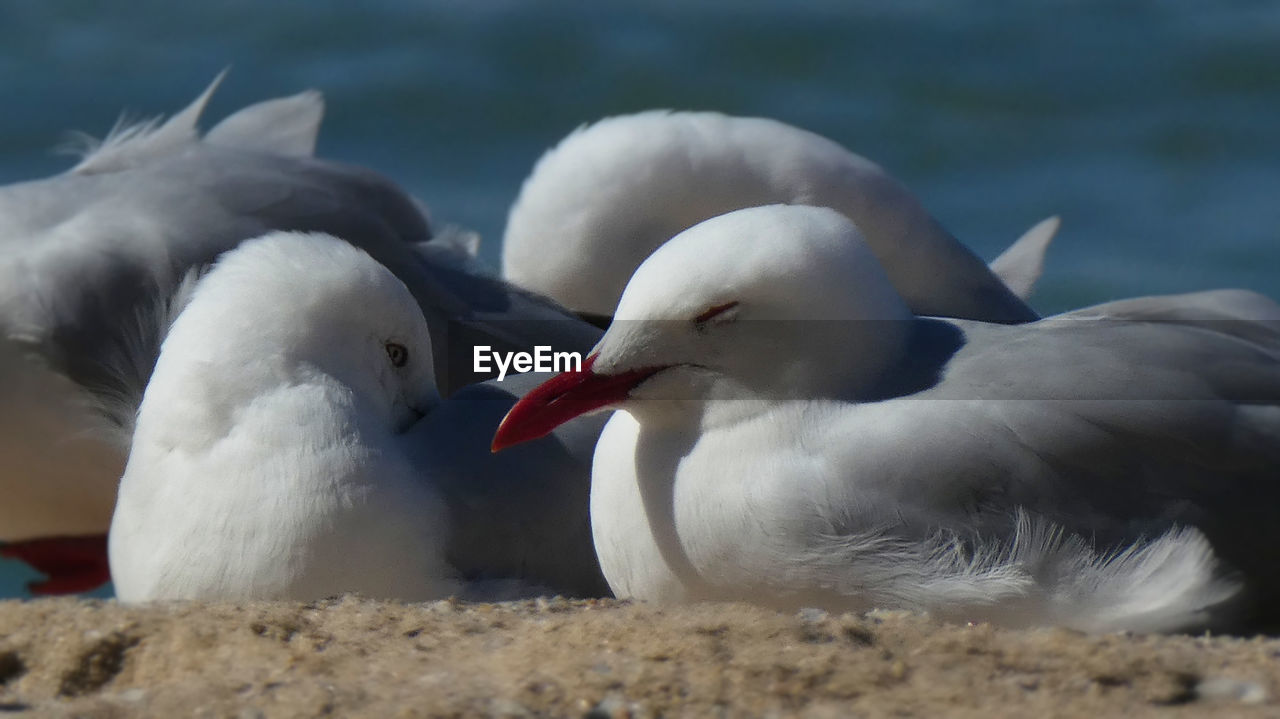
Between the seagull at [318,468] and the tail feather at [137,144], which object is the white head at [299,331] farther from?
the tail feather at [137,144]

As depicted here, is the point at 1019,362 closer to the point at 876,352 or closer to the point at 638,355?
the point at 876,352

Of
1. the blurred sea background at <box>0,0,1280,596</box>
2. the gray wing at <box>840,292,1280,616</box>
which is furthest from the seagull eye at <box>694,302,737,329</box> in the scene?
the blurred sea background at <box>0,0,1280,596</box>

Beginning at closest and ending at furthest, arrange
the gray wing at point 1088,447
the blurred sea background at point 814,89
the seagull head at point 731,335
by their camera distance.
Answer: the gray wing at point 1088,447
the seagull head at point 731,335
the blurred sea background at point 814,89

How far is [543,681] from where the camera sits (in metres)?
2.25

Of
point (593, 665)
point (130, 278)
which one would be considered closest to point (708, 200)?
point (130, 278)

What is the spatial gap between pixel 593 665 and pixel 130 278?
7.62 ft

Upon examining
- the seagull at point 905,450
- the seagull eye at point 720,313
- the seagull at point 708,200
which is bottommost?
the seagull at point 905,450

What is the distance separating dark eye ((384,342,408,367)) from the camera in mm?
3449

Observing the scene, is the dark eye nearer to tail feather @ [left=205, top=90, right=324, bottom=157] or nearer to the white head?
the white head

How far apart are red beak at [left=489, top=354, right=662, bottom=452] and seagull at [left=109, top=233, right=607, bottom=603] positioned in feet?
1.05

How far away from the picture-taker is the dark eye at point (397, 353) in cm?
345

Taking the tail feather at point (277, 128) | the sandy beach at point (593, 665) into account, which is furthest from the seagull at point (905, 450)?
the tail feather at point (277, 128)

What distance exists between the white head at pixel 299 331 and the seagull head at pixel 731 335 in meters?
0.51

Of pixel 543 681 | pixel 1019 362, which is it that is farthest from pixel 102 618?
pixel 1019 362
